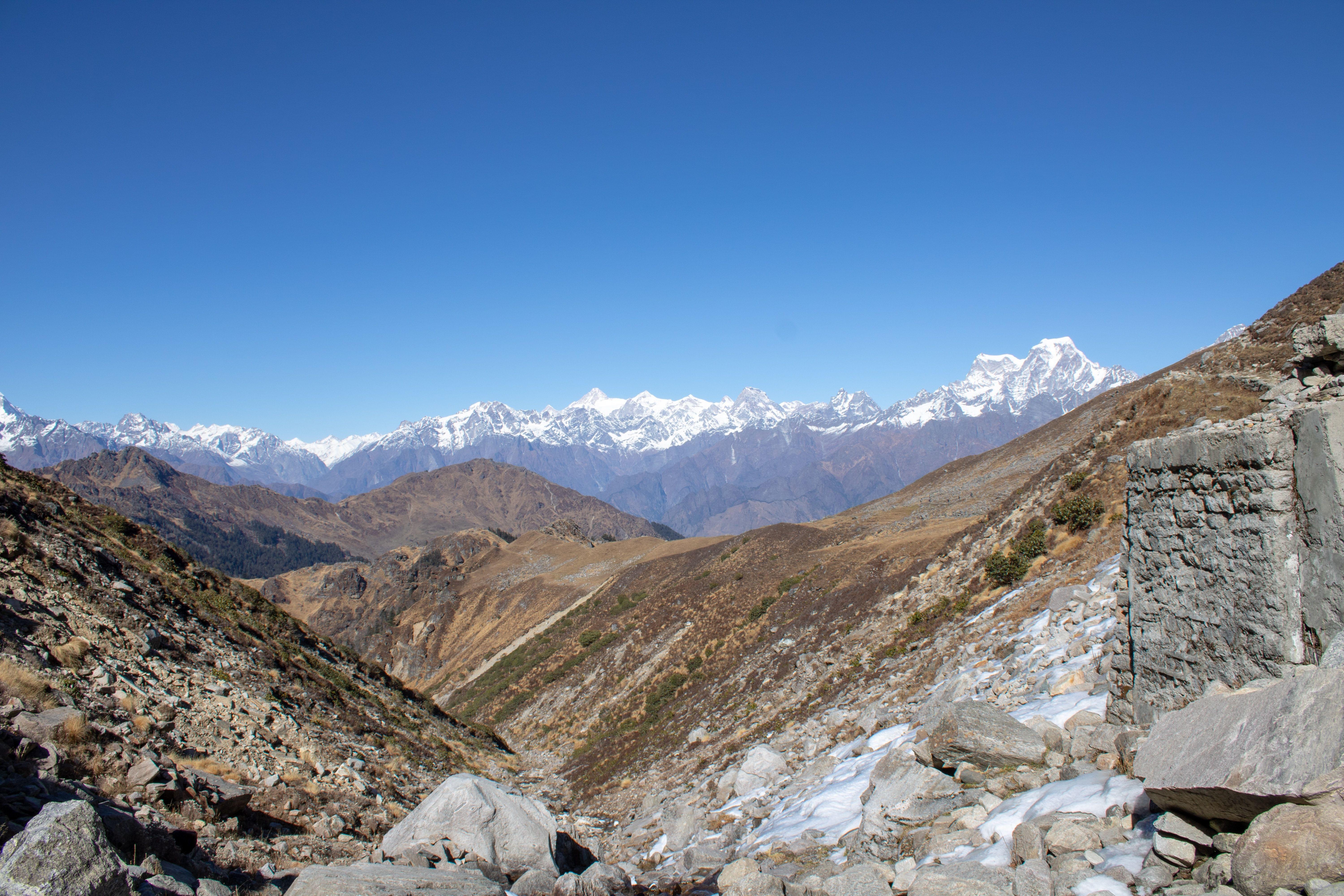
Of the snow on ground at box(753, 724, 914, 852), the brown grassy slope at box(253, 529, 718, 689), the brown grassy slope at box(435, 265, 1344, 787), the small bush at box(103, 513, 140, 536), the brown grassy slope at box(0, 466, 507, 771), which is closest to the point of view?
the snow on ground at box(753, 724, 914, 852)

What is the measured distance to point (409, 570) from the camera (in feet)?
363

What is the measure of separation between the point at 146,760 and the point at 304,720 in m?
7.96

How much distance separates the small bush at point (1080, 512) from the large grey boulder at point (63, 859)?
22.9 meters

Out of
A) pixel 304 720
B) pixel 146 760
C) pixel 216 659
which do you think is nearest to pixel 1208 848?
pixel 146 760

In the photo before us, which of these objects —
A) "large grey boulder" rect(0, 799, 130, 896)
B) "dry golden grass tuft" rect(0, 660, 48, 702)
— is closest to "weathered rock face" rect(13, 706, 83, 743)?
"dry golden grass tuft" rect(0, 660, 48, 702)

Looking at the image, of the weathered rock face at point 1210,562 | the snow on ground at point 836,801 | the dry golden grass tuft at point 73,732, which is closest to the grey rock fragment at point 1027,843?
the weathered rock face at point 1210,562

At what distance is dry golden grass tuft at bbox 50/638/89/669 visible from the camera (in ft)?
43.0

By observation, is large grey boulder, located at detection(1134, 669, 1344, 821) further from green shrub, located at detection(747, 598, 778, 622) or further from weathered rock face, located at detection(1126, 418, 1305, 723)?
green shrub, located at detection(747, 598, 778, 622)

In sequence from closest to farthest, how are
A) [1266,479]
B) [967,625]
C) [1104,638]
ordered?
1. [1266,479]
2. [1104,638]
3. [967,625]

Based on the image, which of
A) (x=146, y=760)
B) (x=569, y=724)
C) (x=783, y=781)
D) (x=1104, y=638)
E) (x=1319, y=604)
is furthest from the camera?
(x=569, y=724)

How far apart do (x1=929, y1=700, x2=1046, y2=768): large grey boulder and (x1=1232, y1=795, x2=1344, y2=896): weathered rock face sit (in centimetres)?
446

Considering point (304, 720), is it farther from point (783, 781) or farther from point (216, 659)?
point (783, 781)

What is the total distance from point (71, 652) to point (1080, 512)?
2640cm

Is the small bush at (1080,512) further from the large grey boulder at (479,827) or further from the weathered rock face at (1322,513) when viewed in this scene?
the large grey boulder at (479,827)
